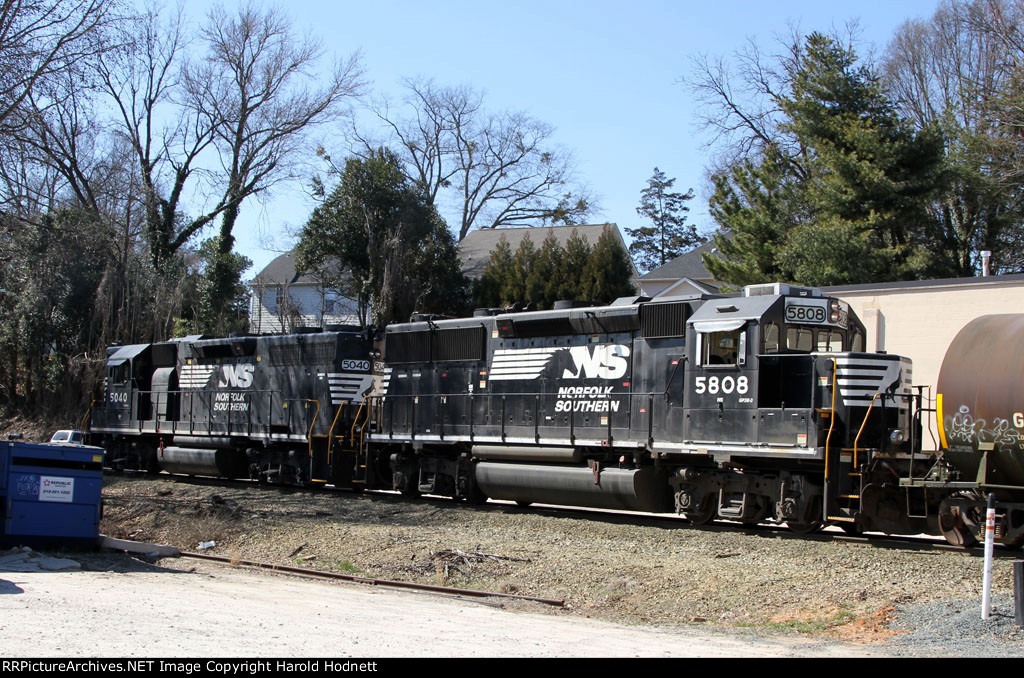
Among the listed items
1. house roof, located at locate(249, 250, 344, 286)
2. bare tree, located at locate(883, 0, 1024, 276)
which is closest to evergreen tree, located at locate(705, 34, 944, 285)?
bare tree, located at locate(883, 0, 1024, 276)

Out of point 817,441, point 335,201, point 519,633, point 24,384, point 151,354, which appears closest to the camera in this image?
point 519,633

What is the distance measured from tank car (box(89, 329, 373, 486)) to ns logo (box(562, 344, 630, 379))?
21.2 ft

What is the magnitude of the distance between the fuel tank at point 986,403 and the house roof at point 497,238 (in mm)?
41109

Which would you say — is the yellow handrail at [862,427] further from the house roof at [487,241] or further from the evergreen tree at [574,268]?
the house roof at [487,241]

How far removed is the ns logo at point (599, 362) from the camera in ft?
52.4

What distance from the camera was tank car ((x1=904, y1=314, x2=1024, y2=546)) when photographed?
→ 11.9 m

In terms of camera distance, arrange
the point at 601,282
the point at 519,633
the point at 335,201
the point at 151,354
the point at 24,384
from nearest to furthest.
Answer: the point at 519,633
the point at 151,354
the point at 24,384
the point at 601,282
the point at 335,201

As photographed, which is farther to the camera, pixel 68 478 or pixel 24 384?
pixel 24 384

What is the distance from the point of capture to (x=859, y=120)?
30.8 metres

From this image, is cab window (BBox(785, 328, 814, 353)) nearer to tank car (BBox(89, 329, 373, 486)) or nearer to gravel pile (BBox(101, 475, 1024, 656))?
gravel pile (BBox(101, 475, 1024, 656))

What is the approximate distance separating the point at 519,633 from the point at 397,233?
3789 centimetres

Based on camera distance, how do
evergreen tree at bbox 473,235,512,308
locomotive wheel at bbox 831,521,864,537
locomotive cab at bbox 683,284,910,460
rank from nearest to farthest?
locomotive cab at bbox 683,284,910,460 → locomotive wheel at bbox 831,521,864,537 → evergreen tree at bbox 473,235,512,308
